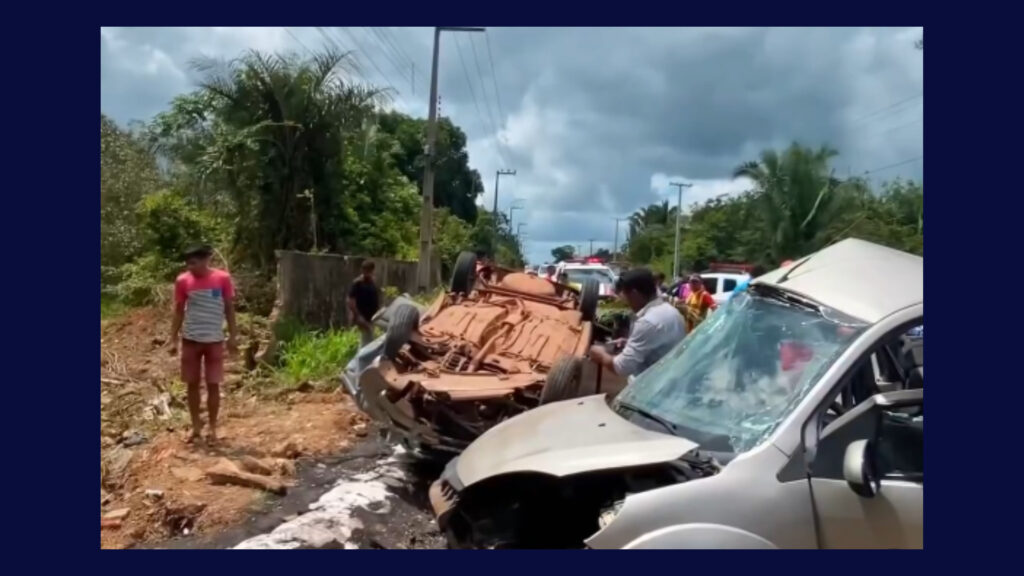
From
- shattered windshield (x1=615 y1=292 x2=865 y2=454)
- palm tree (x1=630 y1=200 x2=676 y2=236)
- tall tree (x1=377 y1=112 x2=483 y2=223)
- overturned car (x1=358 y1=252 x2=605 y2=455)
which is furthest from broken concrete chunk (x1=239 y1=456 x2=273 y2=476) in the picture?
palm tree (x1=630 y1=200 x2=676 y2=236)

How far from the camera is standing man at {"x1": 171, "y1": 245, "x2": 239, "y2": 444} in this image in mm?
7211

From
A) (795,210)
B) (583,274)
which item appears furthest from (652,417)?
(795,210)

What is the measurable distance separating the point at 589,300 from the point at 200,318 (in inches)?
126

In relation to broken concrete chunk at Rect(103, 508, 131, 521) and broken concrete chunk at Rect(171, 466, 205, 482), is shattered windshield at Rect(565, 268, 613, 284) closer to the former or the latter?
broken concrete chunk at Rect(171, 466, 205, 482)

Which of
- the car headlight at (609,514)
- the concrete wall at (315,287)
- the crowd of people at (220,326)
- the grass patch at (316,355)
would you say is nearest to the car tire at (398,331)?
the crowd of people at (220,326)

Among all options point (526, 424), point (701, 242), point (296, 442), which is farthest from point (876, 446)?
point (701, 242)

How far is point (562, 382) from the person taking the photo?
6129 millimetres

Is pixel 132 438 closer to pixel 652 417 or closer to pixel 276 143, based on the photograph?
pixel 652 417

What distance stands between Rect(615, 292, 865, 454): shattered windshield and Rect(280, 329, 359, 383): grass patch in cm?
721

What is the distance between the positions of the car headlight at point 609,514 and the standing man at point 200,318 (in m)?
4.60

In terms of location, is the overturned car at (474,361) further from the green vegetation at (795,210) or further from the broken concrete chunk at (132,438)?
the green vegetation at (795,210)

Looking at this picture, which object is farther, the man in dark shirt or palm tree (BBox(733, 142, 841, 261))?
palm tree (BBox(733, 142, 841, 261))

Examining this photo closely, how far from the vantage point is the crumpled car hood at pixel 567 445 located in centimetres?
355

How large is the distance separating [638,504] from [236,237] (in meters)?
14.0
